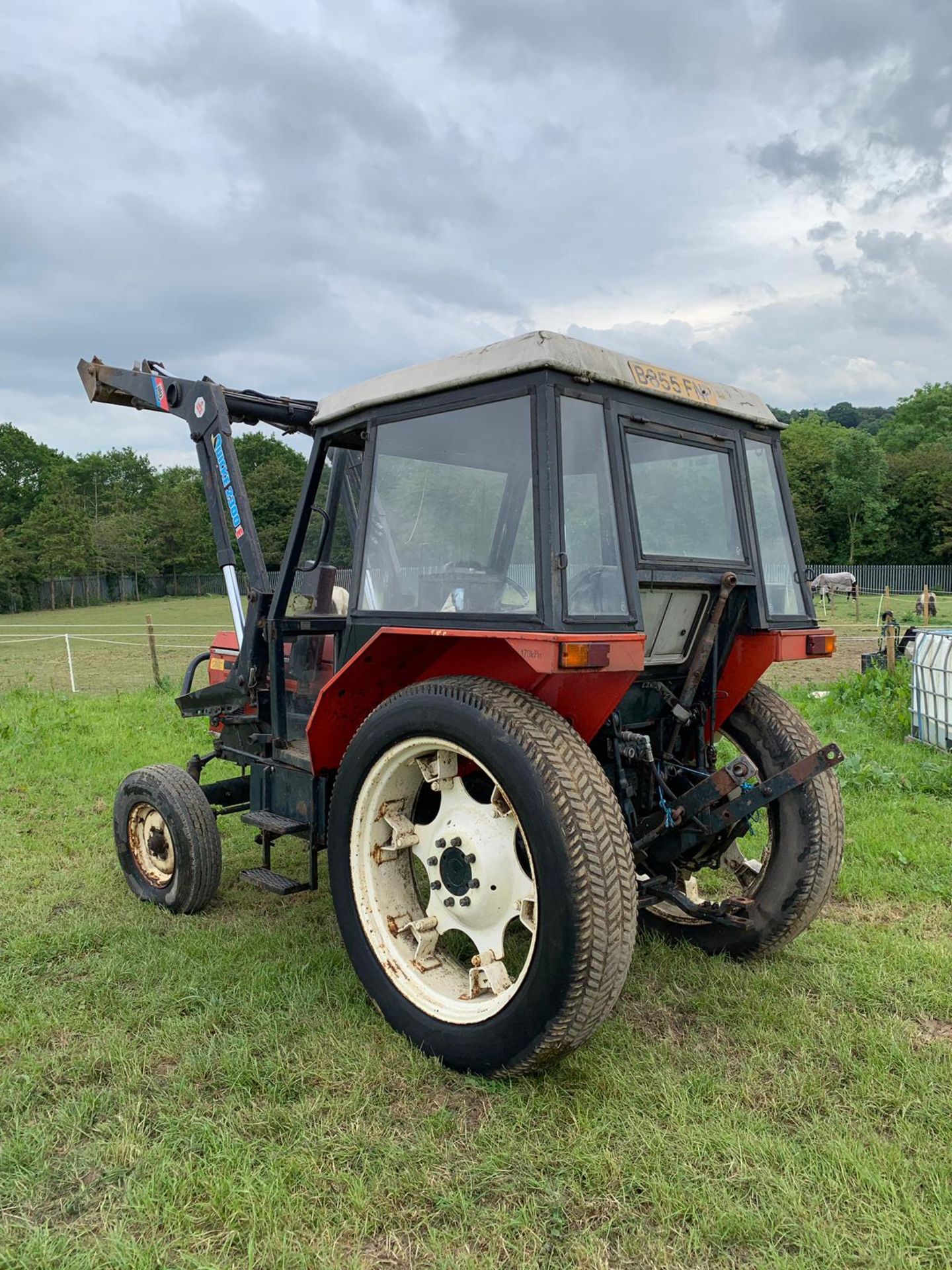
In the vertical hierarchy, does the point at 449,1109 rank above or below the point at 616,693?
below

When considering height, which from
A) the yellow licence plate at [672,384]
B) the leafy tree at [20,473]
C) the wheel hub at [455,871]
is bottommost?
the wheel hub at [455,871]

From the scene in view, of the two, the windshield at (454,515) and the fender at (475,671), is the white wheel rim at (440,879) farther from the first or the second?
the windshield at (454,515)

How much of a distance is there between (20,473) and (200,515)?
16155 mm

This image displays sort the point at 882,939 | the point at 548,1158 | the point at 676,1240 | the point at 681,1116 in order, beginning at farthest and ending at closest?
the point at 882,939, the point at 681,1116, the point at 548,1158, the point at 676,1240

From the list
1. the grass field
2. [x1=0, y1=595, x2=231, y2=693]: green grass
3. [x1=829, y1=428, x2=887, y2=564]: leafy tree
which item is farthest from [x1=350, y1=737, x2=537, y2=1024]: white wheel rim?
[x1=829, y1=428, x2=887, y2=564]: leafy tree

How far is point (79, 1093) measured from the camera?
9.64ft

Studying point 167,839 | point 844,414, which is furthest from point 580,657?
point 844,414

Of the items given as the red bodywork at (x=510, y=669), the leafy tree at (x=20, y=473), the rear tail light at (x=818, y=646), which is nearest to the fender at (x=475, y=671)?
the red bodywork at (x=510, y=669)

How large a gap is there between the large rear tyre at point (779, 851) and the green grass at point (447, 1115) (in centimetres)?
15

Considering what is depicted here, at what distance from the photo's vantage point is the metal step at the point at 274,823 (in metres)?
4.01

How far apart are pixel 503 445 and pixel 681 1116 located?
88.7 inches

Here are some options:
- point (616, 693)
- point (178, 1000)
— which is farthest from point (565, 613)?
point (178, 1000)

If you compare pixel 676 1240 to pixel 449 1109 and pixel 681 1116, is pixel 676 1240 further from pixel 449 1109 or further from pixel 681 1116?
pixel 449 1109

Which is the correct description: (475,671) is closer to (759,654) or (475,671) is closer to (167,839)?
(759,654)
